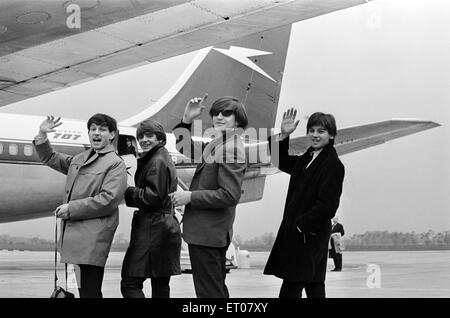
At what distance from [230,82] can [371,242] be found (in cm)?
407

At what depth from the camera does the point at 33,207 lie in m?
7.96

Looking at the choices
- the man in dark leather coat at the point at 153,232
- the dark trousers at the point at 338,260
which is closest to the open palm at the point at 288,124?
the man in dark leather coat at the point at 153,232

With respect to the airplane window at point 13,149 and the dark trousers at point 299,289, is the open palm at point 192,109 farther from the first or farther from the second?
the airplane window at point 13,149

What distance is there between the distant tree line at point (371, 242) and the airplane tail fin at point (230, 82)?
2.73 metres

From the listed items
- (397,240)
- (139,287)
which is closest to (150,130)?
(139,287)

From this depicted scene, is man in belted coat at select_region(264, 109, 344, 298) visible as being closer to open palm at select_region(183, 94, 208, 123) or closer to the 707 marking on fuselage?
open palm at select_region(183, 94, 208, 123)

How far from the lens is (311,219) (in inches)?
107

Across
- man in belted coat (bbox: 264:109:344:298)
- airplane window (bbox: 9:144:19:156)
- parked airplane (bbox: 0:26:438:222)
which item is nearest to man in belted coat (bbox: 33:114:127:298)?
man in belted coat (bbox: 264:109:344:298)

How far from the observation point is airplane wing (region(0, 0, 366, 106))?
126 inches

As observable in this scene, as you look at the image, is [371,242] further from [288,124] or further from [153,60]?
[288,124]

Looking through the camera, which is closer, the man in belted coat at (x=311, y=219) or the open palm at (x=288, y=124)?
the man in belted coat at (x=311, y=219)

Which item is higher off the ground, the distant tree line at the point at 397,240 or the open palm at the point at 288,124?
the open palm at the point at 288,124

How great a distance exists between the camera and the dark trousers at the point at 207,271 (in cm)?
263
